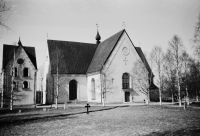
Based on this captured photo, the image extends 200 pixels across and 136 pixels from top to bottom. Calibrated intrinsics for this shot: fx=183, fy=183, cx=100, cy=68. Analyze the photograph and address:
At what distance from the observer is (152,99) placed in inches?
1507

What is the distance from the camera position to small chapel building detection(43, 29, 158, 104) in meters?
32.8

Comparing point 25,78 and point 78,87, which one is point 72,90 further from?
point 25,78

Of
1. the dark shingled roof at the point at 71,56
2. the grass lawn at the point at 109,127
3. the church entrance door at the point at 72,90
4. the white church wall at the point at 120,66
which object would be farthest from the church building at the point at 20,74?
the grass lawn at the point at 109,127

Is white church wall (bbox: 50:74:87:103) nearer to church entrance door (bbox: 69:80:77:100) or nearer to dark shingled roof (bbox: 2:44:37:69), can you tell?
church entrance door (bbox: 69:80:77:100)

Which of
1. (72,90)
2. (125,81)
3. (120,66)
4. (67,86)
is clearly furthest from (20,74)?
(125,81)

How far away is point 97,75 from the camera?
33406mm

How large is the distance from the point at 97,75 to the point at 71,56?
8.44 m

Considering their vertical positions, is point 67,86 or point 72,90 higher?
point 67,86

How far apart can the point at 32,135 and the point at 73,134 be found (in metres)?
2.12

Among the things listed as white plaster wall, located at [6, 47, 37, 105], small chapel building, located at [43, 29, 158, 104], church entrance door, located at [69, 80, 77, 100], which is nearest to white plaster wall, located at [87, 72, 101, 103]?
small chapel building, located at [43, 29, 158, 104]

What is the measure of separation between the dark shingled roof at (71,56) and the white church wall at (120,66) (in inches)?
268

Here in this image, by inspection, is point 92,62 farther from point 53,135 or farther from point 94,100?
point 53,135

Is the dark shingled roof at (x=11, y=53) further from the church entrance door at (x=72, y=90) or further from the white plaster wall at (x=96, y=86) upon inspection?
the white plaster wall at (x=96, y=86)

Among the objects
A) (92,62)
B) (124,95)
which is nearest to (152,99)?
(124,95)
